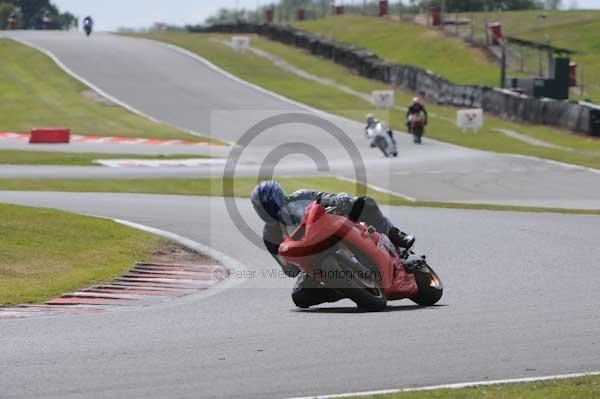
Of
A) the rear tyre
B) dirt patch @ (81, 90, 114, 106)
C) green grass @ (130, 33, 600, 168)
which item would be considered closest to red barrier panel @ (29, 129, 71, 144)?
dirt patch @ (81, 90, 114, 106)

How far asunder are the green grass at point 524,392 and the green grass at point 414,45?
45741mm

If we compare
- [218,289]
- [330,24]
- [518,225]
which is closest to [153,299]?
[218,289]

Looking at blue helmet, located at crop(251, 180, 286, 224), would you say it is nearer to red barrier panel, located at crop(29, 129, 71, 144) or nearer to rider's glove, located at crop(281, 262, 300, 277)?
rider's glove, located at crop(281, 262, 300, 277)

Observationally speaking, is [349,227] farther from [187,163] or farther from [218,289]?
[187,163]

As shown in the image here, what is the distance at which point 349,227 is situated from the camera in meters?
10.5

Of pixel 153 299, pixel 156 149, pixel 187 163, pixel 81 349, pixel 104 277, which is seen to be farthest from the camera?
pixel 156 149

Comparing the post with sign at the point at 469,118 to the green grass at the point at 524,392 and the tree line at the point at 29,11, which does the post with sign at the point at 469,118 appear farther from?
the tree line at the point at 29,11

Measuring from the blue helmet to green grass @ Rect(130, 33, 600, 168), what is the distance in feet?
77.6

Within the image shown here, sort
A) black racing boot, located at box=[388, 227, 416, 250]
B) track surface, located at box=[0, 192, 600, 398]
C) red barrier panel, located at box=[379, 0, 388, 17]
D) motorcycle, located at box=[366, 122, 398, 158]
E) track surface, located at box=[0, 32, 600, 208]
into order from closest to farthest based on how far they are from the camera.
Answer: track surface, located at box=[0, 192, 600, 398] → black racing boot, located at box=[388, 227, 416, 250] → track surface, located at box=[0, 32, 600, 208] → motorcycle, located at box=[366, 122, 398, 158] → red barrier panel, located at box=[379, 0, 388, 17]

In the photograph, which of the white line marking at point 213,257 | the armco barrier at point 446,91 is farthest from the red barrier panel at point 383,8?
the white line marking at point 213,257

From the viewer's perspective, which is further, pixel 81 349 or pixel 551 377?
pixel 81 349

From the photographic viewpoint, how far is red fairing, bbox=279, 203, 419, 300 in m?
10.2

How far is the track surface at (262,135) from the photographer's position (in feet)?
93.1

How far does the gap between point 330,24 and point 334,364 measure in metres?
68.0
